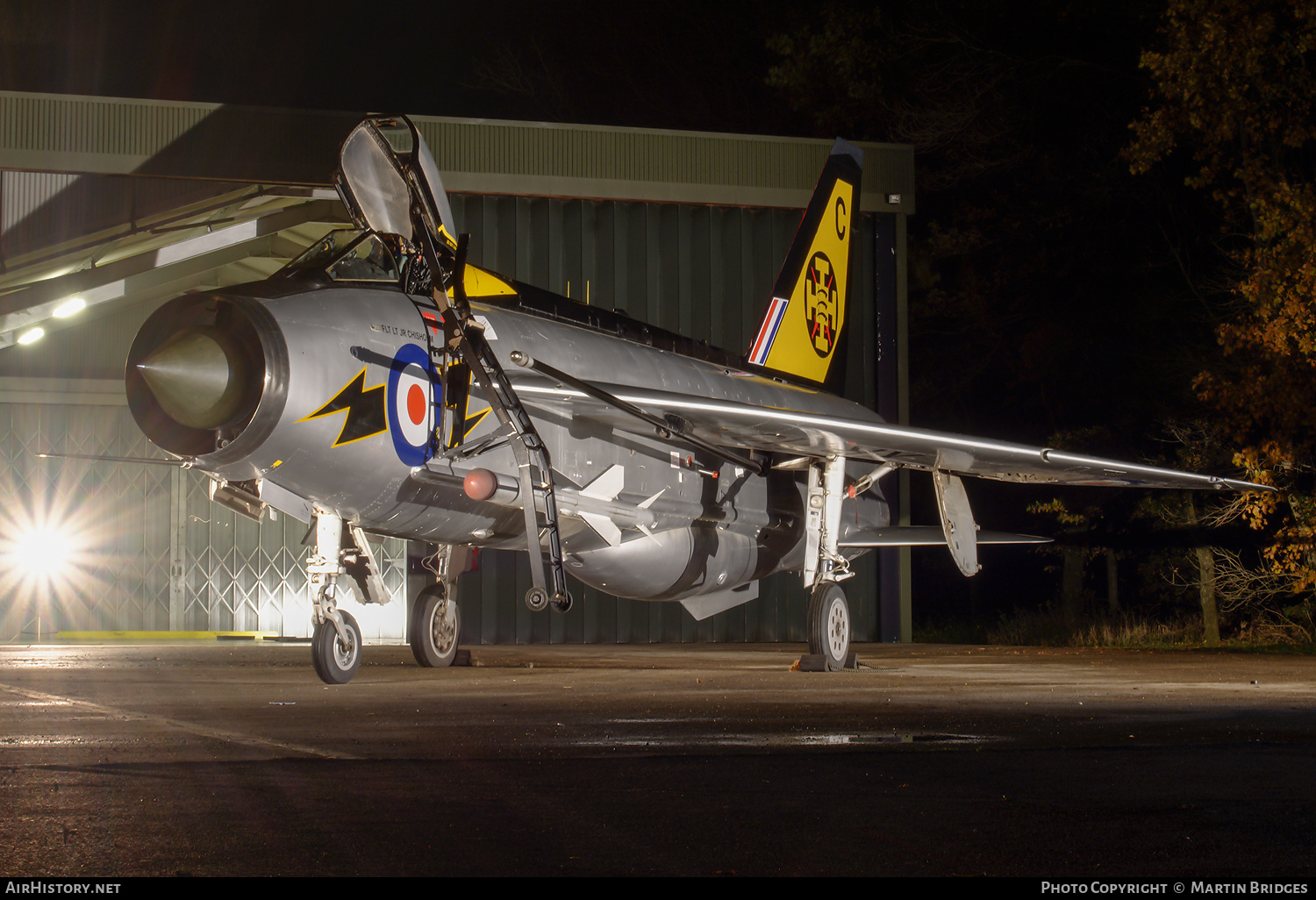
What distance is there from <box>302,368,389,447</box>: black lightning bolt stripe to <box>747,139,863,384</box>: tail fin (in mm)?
5828

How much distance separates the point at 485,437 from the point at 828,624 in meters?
3.97

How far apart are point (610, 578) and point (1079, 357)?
15.4 metres

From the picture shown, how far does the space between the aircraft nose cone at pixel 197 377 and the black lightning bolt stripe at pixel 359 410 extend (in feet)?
1.89

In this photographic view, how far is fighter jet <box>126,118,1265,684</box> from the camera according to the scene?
732 centimetres

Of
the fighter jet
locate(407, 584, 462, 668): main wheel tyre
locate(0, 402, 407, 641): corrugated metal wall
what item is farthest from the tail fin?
locate(0, 402, 407, 641): corrugated metal wall

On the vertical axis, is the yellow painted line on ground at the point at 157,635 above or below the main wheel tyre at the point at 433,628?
below

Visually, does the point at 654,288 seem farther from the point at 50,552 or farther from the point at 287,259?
the point at 50,552

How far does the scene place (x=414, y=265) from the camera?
343 inches

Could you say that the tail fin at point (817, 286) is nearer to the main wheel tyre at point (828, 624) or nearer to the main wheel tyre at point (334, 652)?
the main wheel tyre at point (828, 624)

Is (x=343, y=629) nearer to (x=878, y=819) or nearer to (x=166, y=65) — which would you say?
(x=878, y=819)

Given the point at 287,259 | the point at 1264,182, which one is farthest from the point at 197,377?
the point at 287,259

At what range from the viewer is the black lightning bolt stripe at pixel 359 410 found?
7676 millimetres

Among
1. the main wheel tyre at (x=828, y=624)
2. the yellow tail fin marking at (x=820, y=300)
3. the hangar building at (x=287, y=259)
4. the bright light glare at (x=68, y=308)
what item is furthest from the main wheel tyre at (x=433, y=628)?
the bright light glare at (x=68, y=308)

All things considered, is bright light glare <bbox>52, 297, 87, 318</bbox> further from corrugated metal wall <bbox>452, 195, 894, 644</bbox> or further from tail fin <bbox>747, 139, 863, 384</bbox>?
tail fin <bbox>747, 139, 863, 384</bbox>
